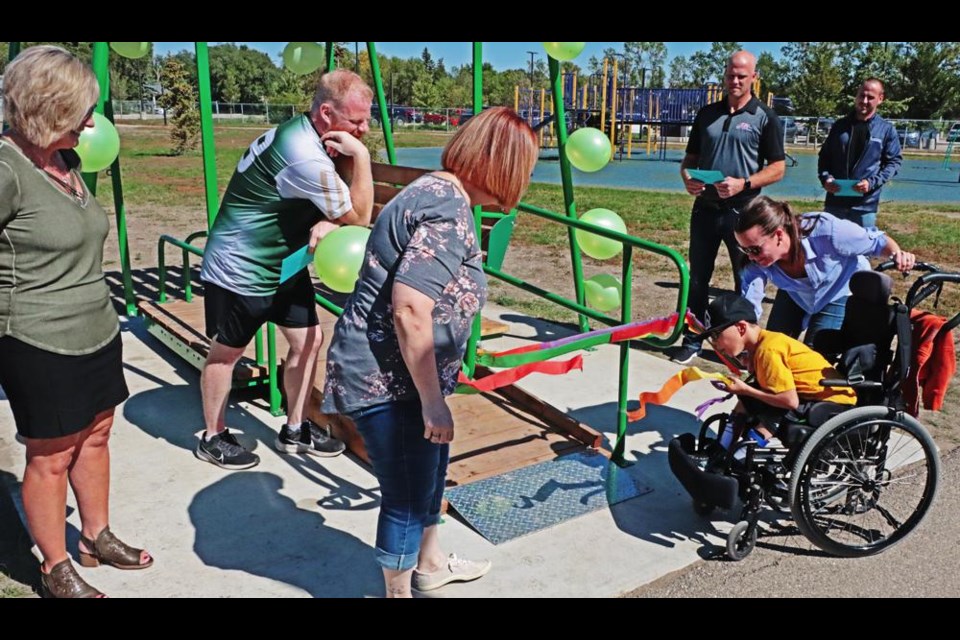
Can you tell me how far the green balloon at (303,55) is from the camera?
522 cm

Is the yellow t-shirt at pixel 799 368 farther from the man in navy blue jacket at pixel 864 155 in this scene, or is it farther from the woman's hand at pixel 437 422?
the man in navy blue jacket at pixel 864 155

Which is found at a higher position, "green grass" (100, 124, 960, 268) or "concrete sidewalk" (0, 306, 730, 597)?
"green grass" (100, 124, 960, 268)

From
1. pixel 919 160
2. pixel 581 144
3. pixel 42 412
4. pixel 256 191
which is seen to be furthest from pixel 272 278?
pixel 919 160

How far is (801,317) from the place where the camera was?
147 inches

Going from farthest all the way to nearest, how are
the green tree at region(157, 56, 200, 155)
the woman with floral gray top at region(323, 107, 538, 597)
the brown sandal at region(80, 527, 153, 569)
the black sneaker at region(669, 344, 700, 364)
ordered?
the green tree at region(157, 56, 200, 155), the black sneaker at region(669, 344, 700, 364), the brown sandal at region(80, 527, 153, 569), the woman with floral gray top at region(323, 107, 538, 597)

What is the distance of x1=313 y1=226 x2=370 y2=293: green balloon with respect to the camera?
3.26 metres

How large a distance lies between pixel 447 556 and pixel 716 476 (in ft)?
3.44

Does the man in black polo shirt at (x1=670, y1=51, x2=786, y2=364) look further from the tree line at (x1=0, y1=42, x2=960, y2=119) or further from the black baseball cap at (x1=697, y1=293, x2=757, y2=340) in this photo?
the tree line at (x1=0, y1=42, x2=960, y2=119)

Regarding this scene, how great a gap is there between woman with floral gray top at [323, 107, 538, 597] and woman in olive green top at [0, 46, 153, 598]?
843 mm

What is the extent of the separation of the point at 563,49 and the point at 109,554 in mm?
3373

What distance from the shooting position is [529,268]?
884 cm

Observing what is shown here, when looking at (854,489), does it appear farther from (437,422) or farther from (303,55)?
(303,55)

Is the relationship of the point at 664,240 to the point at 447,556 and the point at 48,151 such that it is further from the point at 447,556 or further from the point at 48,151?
the point at 48,151

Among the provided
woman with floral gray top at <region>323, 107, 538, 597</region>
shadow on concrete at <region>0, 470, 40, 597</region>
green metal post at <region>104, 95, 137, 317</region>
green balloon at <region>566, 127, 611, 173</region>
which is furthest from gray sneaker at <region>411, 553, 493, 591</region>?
green metal post at <region>104, 95, 137, 317</region>
